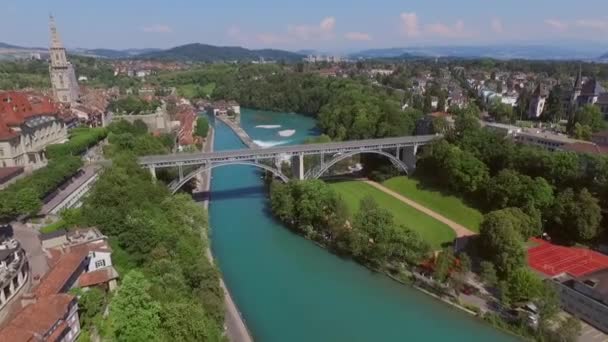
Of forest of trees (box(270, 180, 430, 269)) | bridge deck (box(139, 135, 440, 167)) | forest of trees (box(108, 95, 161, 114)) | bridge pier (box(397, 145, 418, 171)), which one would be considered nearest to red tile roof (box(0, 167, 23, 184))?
bridge deck (box(139, 135, 440, 167))

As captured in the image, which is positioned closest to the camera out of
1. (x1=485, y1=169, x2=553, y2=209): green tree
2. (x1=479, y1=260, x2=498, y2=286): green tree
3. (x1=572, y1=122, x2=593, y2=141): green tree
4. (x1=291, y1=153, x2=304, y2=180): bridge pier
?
(x1=479, y1=260, x2=498, y2=286): green tree

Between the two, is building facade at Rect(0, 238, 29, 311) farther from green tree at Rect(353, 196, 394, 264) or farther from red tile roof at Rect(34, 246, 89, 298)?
green tree at Rect(353, 196, 394, 264)

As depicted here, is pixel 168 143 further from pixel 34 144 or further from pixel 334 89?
pixel 334 89

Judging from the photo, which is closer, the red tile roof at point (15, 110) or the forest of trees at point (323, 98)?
the red tile roof at point (15, 110)

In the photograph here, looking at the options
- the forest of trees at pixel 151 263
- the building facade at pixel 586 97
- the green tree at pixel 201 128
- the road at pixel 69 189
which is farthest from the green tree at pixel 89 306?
the building facade at pixel 586 97

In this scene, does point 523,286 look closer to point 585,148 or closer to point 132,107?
point 585,148

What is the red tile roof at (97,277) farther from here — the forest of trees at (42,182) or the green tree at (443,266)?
the green tree at (443,266)
